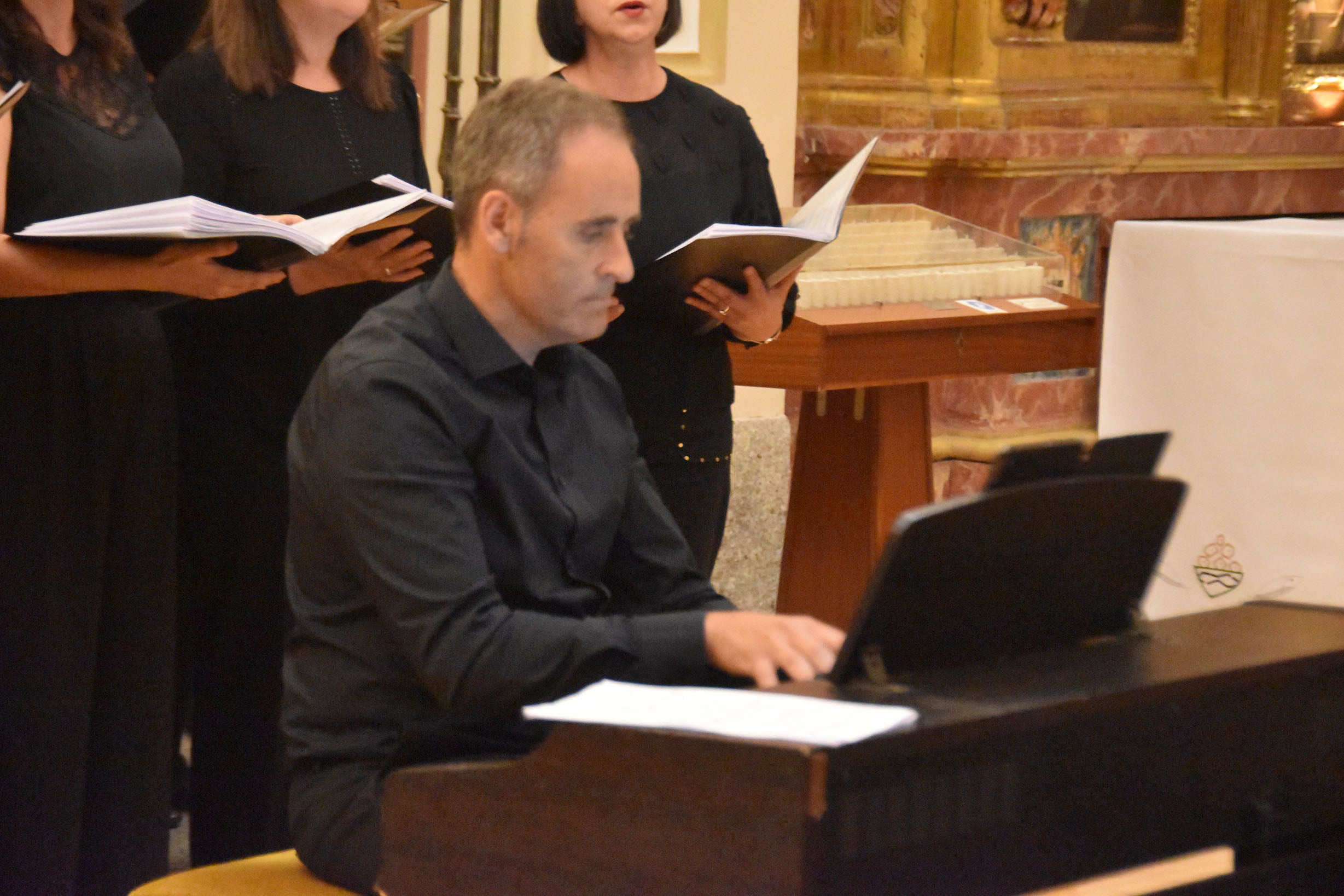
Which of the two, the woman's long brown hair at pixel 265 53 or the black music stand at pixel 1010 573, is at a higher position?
the woman's long brown hair at pixel 265 53

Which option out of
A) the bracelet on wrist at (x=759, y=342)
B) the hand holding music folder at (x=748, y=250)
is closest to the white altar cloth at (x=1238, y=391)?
the bracelet on wrist at (x=759, y=342)

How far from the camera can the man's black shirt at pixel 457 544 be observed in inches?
68.0

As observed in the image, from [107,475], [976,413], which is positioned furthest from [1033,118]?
[107,475]

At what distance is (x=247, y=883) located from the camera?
1.88 meters

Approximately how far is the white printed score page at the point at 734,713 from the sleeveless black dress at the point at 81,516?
1.21 metres

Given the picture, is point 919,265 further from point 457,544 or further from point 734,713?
point 734,713

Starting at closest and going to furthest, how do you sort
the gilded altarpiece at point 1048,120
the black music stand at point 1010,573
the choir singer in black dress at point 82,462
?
the black music stand at point 1010,573 < the choir singer in black dress at point 82,462 < the gilded altarpiece at point 1048,120

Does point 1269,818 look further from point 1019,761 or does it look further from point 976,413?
point 976,413

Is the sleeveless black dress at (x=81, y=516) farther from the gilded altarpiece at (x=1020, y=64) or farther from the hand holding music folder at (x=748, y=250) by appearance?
the gilded altarpiece at (x=1020, y=64)

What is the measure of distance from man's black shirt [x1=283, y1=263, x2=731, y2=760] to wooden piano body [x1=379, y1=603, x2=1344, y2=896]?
22 cm

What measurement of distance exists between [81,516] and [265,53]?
84 cm

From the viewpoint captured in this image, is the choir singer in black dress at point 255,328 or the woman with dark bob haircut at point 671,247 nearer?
the choir singer in black dress at point 255,328

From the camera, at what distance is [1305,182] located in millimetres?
6602

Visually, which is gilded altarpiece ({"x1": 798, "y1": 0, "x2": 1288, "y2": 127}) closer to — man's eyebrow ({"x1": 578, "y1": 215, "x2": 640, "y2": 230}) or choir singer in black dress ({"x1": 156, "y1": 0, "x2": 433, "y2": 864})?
choir singer in black dress ({"x1": 156, "y1": 0, "x2": 433, "y2": 864})
